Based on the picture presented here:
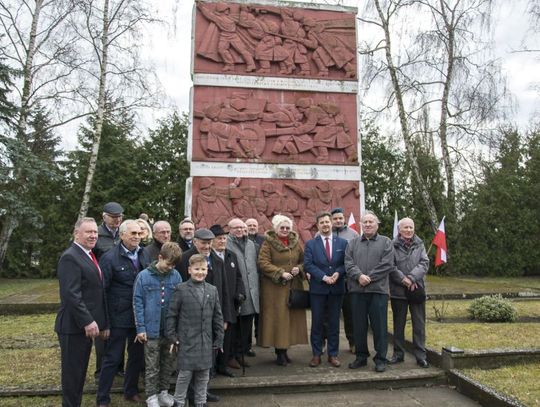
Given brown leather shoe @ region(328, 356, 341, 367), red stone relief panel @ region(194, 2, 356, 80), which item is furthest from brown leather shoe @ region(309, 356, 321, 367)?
red stone relief panel @ region(194, 2, 356, 80)

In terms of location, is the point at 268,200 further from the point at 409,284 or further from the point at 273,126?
the point at 409,284

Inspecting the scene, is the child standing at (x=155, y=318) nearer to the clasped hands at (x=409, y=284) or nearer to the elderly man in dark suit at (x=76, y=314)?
the elderly man in dark suit at (x=76, y=314)

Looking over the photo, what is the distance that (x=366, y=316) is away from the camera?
5.35 m

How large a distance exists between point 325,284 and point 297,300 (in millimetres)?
392

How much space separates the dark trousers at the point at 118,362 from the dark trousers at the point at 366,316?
2288 mm

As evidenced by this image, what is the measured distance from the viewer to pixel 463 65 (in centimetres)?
1791

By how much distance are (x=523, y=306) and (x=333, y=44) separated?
6733mm

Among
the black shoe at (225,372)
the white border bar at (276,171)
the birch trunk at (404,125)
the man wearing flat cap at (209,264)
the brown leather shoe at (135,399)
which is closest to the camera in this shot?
the brown leather shoe at (135,399)

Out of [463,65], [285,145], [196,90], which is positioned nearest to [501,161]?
[463,65]

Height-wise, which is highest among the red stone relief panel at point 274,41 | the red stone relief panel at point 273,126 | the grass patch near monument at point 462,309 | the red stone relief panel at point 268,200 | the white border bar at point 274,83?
the red stone relief panel at point 274,41

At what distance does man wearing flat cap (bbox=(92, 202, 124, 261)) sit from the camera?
17.1 feet

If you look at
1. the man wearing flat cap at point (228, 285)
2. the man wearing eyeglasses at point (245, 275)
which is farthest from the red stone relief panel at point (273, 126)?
the man wearing flat cap at point (228, 285)

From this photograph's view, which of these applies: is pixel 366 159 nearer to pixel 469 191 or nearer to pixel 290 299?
pixel 469 191

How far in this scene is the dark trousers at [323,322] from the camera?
17.8 ft
